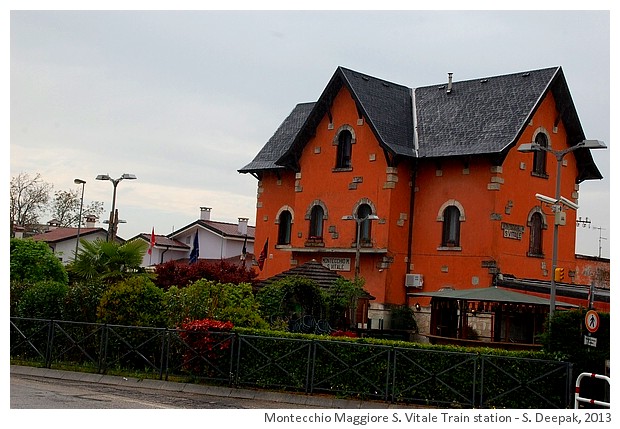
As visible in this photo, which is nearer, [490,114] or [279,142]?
[490,114]

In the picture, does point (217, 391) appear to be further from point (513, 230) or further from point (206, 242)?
point (206, 242)

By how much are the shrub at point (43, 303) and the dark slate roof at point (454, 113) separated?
15.1 m

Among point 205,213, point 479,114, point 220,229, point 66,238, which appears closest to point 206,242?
point 220,229

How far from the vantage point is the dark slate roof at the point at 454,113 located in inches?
1300

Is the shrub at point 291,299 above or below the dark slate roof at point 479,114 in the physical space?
below

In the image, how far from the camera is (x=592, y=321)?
53.8 feet

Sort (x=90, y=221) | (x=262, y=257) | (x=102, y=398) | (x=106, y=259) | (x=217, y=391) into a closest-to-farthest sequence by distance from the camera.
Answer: (x=102, y=398) → (x=217, y=391) → (x=106, y=259) → (x=262, y=257) → (x=90, y=221)

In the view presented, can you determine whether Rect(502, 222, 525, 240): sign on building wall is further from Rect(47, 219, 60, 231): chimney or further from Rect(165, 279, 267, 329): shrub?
Rect(47, 219, 60, 231): chimney

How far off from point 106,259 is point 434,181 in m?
15.2

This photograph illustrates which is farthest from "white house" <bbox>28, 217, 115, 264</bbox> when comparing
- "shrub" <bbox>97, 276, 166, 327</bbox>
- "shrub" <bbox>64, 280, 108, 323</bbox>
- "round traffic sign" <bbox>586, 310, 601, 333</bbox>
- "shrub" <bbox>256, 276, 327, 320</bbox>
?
"round traffic sign" <bbox>586, 310, 601, 333</bbox>

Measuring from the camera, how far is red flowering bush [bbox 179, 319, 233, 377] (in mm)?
19453

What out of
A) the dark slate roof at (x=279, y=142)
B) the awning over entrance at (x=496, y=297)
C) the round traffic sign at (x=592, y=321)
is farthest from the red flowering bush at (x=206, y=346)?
the dark slate roof at (x=279, y=142)

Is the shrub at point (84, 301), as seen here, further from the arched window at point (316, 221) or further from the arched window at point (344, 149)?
the arched window at point (344, 149)

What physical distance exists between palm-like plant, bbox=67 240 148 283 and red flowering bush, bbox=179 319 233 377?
4.95 metres
